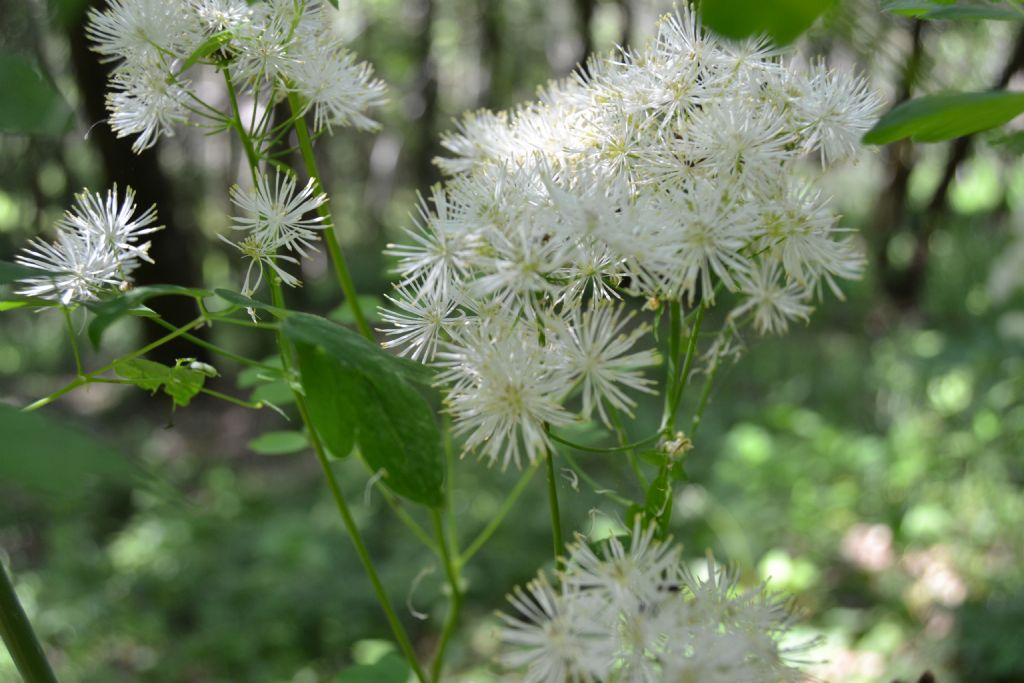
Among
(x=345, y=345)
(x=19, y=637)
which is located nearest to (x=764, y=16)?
(x=345, y=345)

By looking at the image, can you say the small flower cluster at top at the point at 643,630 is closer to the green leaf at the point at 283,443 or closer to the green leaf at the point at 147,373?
the green leaf at the point at 147,373

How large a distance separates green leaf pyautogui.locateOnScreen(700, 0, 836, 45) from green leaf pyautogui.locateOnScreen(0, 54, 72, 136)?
22 centimetres

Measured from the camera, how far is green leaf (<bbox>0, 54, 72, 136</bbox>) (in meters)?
0.28

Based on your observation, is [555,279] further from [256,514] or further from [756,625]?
[256,514]

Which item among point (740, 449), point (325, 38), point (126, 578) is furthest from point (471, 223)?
point (126, 578)

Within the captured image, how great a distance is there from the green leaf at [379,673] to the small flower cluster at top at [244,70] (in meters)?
0.29

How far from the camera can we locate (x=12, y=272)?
1.29 feet

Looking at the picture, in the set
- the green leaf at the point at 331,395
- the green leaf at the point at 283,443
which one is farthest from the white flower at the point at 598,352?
the green leaf at the point at 283,443

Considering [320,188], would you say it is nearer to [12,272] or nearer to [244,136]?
[244,136]

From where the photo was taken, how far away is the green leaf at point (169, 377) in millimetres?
456

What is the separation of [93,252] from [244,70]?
0.44 ft

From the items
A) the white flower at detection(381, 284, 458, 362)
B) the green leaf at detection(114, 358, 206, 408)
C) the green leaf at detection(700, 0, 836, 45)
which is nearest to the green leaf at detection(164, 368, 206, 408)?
the green leaf at detection(114, 358, 206, 408)

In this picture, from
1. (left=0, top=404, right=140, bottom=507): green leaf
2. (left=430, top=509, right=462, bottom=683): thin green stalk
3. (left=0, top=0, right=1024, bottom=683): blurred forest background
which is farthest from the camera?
(left=0, top=0, right=1024, bottom=683): blurred forest background

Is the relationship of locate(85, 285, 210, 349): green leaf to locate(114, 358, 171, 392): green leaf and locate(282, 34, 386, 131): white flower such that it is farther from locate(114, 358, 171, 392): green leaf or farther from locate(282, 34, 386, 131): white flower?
locate(282, 34, 386, 131): white flower
